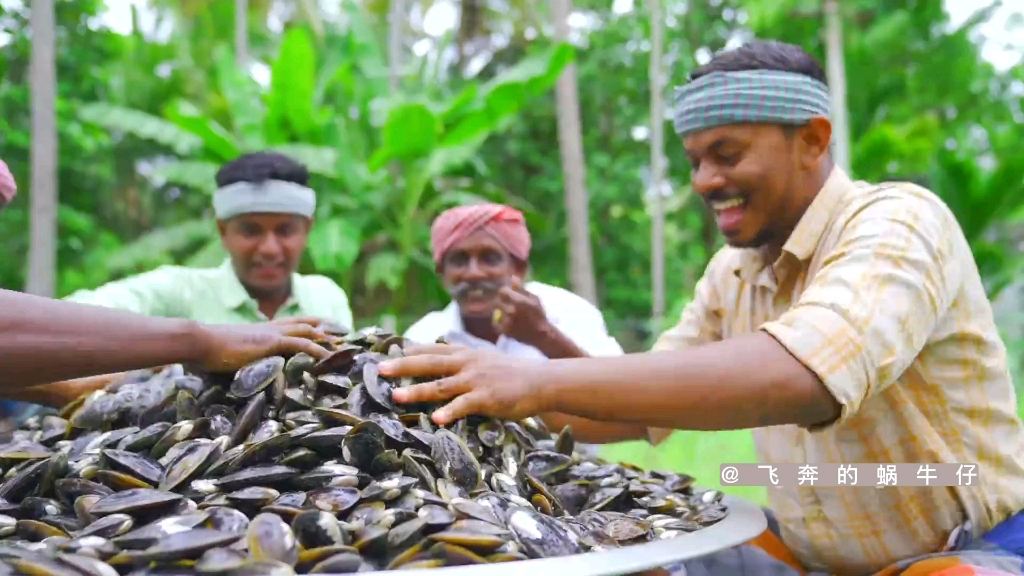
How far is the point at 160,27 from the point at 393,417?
575 inches

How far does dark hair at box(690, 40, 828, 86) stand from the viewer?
1670mm

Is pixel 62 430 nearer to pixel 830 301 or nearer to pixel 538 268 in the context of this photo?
pixel 830 301

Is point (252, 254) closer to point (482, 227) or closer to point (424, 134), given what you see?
point (482, 227)

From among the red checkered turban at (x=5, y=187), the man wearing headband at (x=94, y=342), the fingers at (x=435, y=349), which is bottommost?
the fingers at (x=435, y=349)

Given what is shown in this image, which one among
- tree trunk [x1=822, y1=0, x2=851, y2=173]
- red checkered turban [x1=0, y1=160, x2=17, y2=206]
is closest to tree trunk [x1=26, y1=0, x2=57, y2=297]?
red checkered turban [x1=0, y1=160, x2=17, y2=206]

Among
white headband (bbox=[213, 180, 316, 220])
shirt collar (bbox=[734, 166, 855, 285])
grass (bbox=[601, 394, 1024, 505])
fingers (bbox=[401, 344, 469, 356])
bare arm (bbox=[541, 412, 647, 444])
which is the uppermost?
white headband (bbox=[213, 180, 316, 220])

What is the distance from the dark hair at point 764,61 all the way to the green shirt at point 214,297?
1.80 metres

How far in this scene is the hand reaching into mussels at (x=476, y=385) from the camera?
128cm

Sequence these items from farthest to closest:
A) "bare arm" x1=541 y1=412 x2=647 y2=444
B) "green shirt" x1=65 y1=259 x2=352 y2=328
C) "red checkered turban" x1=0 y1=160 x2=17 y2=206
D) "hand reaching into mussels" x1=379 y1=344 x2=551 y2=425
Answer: "green shirt" x1=65 y1=259 x2=352 y2=328, "bare arm" x1=541 y1=412 x2=647 y2=444, "red checkered turban" x1=0 y1=160 x2=17 y2=206, "hand reaching into mussels" x1=379 y1=344 x2=551 y2=425

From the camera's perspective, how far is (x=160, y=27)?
14.3m

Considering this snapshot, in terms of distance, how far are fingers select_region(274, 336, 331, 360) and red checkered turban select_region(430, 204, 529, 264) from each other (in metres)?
1.84

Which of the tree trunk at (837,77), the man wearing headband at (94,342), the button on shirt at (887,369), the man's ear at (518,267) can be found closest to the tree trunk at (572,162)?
the tree trunk at (837,77)

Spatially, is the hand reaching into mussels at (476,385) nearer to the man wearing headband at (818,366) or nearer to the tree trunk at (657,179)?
the man wearing headband at (818,366)

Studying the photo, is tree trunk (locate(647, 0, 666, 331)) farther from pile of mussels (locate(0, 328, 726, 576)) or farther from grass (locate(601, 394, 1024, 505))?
pile of mussels (locate(0, 328, 726, 576))
